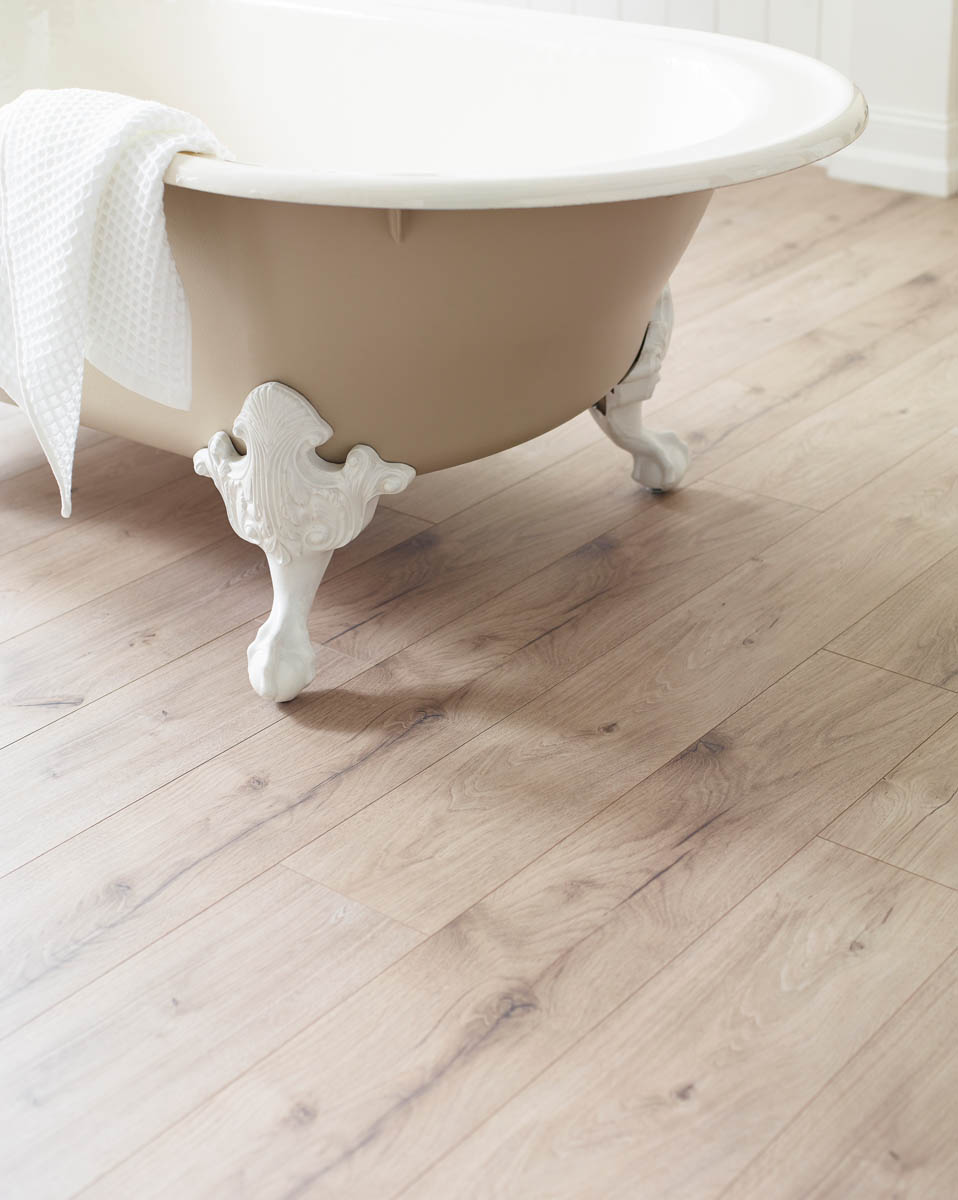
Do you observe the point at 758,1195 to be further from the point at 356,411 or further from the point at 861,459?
the point at 861,459

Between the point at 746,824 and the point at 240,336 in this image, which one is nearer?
the point at 746,824

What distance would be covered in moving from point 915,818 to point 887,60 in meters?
2.26

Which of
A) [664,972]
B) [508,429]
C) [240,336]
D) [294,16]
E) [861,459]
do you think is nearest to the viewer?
[664,972]

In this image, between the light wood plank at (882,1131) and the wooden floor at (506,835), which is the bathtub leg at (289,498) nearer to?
the wooden floor at (506,835)

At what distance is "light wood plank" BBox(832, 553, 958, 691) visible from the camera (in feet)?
5.17

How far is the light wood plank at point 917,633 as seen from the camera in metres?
1.58

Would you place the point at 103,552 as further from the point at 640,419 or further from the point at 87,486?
the point at 640,419

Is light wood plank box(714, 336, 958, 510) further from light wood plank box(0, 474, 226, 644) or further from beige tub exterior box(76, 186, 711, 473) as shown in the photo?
light wood plank box(0, 474, 226, 644)

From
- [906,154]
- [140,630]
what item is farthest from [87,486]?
[906,154]

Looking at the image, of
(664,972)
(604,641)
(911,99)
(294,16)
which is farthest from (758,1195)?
(911,99)

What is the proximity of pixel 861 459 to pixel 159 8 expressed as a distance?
1326 mm

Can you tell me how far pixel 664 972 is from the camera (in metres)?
1.17

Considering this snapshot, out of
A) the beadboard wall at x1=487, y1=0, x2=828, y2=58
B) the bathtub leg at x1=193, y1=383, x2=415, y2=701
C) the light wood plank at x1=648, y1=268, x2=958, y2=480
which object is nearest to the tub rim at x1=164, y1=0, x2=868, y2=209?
the bathtub leg at x1=193, y1=383, x2=415, y2=701

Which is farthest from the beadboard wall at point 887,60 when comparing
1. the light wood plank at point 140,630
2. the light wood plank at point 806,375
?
the light wood plank at point 140,630
